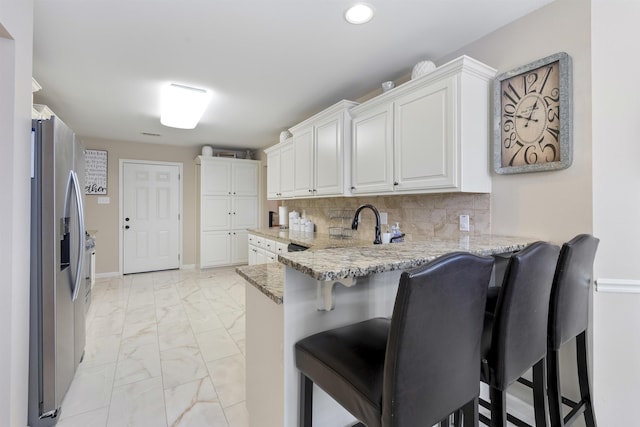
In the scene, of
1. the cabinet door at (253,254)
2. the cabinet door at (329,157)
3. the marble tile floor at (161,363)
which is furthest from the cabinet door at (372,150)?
the cabinet door at (253,254)

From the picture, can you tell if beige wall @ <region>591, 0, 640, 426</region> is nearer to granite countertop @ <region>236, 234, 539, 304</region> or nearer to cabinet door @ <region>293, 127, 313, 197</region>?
granite countertop @ <region>236, 234, 539, 304</region>

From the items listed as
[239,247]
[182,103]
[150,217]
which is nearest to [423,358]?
[182,103]

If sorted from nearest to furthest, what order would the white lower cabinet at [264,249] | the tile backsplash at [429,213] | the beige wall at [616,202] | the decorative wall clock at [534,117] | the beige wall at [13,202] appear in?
the beige wall at [13,202]
the beige wall at [616,202]
the decorative wall clock at [534,117]
the tile backsplash at [429,213]
the white lower cabinet at [264,249]

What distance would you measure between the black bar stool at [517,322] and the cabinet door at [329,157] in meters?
1.92

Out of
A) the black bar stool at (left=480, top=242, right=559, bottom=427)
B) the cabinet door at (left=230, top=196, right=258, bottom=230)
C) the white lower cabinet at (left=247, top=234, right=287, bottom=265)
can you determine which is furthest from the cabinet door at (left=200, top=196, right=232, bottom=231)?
the black bar stool at (left=480, top=242, right=559, bottom=427)

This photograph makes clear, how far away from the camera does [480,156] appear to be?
1.94 m

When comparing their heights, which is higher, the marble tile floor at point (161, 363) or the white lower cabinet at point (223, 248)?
the white lower cabinet at point (223, 248)

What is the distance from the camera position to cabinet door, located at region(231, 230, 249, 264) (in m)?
5.74

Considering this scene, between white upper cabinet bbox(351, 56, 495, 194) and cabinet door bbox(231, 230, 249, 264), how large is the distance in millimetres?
3966

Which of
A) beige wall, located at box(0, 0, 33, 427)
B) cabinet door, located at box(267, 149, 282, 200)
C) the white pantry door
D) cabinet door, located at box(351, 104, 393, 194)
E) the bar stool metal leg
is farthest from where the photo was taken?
the white pantry door

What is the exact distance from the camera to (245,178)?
5.83 m

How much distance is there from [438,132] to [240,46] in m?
1.53

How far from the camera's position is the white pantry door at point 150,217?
17.0 ft

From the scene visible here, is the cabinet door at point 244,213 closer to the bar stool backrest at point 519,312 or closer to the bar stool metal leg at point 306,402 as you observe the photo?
the bar stool metal leg at point 306,402
